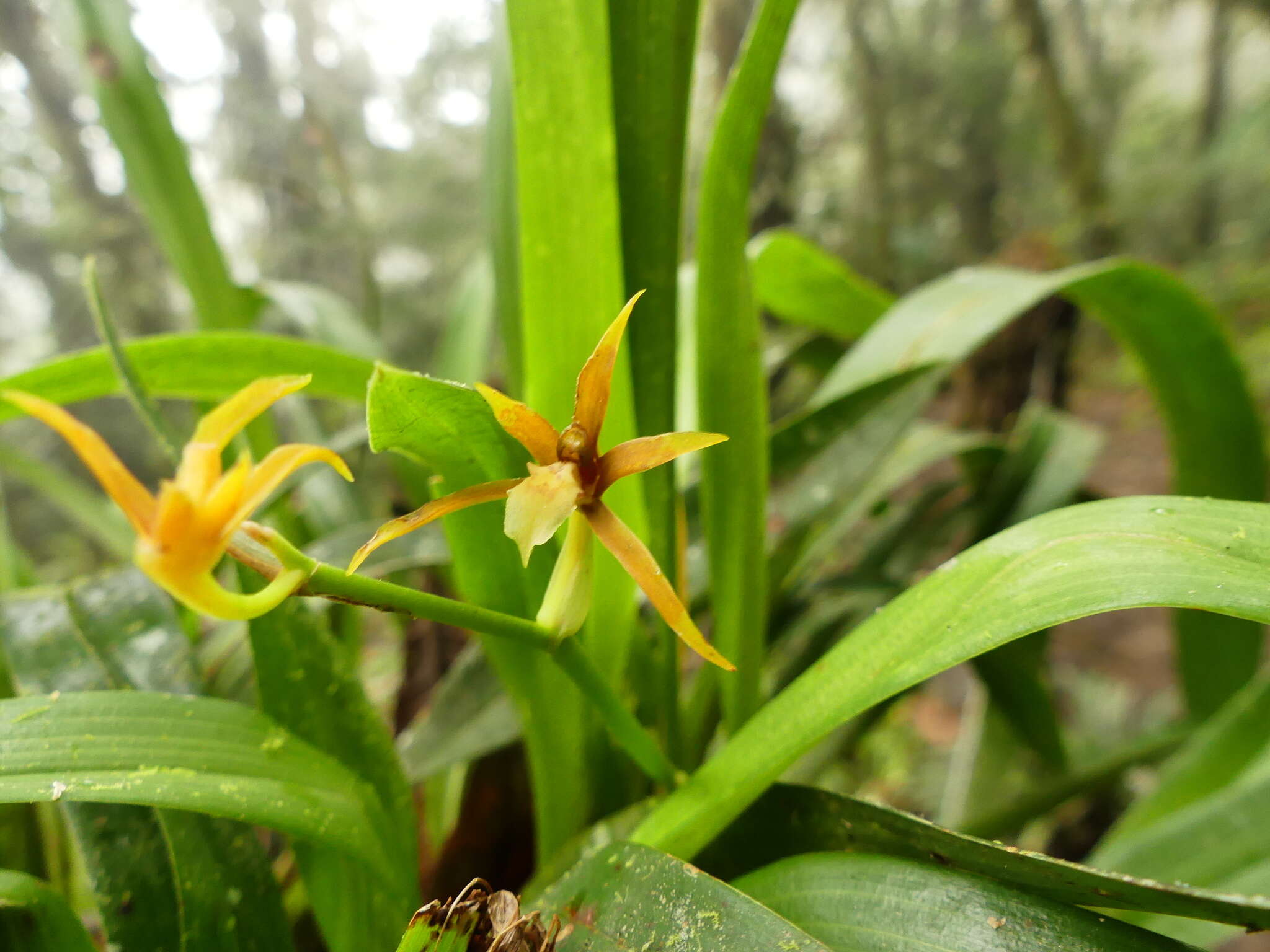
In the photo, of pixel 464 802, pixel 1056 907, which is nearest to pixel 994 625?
pixel 1056 907

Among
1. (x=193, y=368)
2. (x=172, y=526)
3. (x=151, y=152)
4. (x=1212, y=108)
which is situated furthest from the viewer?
(x=1212, y=108)

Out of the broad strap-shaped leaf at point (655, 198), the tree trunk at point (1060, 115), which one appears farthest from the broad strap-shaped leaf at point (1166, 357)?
the tree trunk at point (1060, 115)

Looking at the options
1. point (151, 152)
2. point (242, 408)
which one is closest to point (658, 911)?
point (242, 408)

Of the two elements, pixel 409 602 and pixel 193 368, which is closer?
pixel 409 602

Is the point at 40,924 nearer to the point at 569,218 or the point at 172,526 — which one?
the point at 172,526

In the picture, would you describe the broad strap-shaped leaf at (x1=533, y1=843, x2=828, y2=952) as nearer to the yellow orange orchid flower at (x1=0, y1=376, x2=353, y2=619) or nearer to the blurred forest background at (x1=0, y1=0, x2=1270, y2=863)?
the yellow orange orchid flower at (x1=0, y1=376, x2=353, y2=619)

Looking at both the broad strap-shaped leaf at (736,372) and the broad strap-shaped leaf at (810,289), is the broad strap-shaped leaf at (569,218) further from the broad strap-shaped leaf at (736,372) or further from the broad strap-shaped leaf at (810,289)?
the broad strap-shaped leaf at (810,289)
